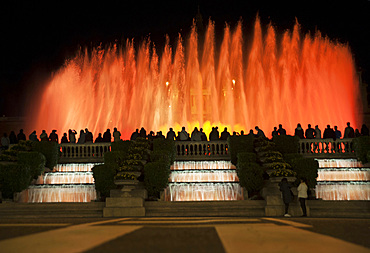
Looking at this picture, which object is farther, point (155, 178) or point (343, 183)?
point (343, 183)

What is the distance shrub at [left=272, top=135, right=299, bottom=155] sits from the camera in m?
28.5

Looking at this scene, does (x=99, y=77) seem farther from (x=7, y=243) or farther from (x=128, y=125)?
(x=7, y=243)

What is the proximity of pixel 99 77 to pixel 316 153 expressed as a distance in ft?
82.7

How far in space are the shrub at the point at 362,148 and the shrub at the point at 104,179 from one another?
13564 millimetres

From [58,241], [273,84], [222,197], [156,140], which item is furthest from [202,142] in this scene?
[58,241]

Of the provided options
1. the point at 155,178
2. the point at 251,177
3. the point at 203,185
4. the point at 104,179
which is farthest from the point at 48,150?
the point at 251,177

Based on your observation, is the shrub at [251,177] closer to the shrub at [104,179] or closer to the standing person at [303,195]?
the standing person at [303,195]

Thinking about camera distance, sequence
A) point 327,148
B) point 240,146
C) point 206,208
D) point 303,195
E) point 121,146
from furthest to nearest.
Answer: point 327,148, point 121,146, point 240,146, point 206,208, point 303,195

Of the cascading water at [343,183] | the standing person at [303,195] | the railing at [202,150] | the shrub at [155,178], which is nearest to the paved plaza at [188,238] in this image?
the standing person at [303,195]

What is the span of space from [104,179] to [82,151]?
7468mm

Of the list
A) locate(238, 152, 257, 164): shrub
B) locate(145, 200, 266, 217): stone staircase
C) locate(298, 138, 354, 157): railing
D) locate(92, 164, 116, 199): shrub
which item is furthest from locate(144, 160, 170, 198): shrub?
locate(298, 138, 354, 157): railing

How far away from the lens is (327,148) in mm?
30234

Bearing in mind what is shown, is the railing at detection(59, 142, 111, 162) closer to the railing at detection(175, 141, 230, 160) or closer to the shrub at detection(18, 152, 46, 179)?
the shrub at detection(18, 152, 46, 179)

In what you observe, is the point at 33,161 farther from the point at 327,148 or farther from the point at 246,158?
the point at 327,148
